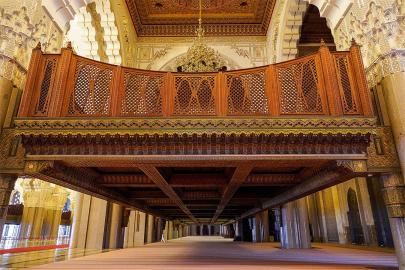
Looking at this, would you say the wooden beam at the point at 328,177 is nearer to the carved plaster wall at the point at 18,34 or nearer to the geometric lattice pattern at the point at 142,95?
the geometric lattice pattern at the point at 142,95

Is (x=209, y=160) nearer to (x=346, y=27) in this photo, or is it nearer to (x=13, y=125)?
(x=13, y=125)

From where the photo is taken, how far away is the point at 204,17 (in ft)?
28.9

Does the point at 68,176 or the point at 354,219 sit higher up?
the point at 68,176

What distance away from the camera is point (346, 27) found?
12.8 ft

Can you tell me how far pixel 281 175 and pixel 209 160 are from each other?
5.35ft

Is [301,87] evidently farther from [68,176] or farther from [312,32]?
[312,32]

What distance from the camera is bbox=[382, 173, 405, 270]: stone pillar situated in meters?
2.64

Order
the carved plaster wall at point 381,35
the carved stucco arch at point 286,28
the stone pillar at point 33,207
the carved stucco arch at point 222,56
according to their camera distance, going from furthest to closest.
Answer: the stone pillar at point 33,207
the carved stucco arch at point 222,56
the carved stucco arch at point 286,28
the carved plaster wall at point 381,35

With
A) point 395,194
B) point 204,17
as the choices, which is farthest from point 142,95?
point 204,17

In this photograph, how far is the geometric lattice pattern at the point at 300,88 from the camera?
2850 millimetres

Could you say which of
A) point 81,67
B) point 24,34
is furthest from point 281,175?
point 24,34

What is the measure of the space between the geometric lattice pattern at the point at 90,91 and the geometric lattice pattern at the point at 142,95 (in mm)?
180

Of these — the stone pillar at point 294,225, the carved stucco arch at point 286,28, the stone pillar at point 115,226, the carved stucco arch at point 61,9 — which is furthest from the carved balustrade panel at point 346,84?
the stone pillar at point 115,226

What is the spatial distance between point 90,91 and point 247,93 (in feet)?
5.16
